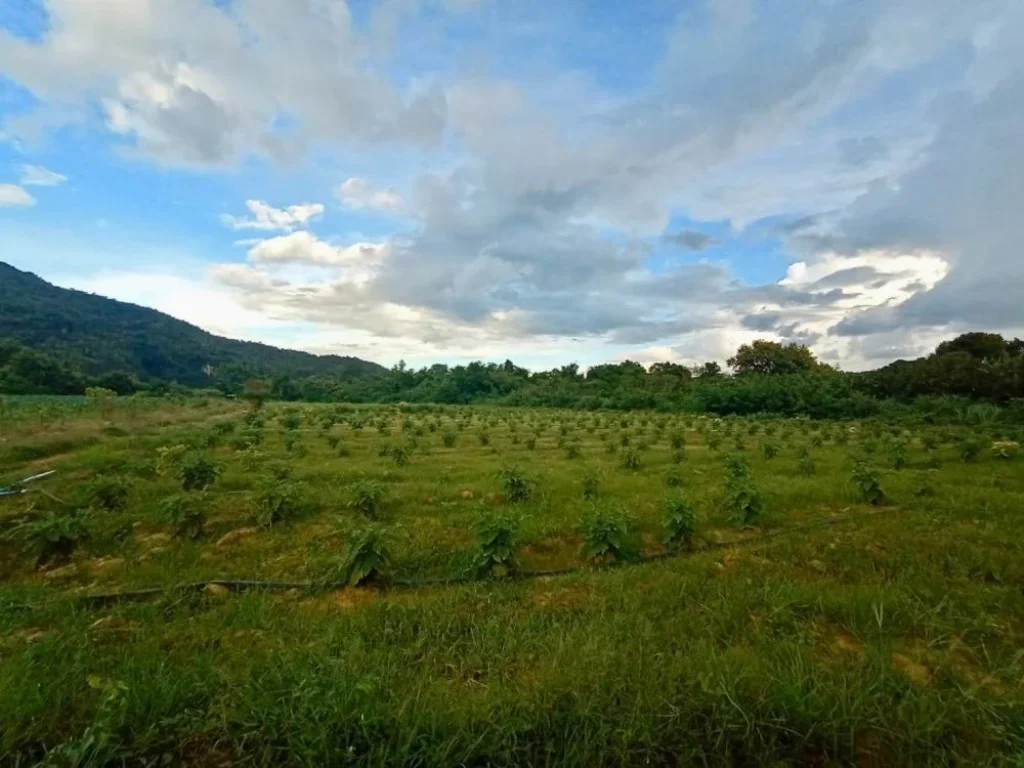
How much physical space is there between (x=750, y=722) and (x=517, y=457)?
12.4 m

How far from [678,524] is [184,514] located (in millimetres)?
6442

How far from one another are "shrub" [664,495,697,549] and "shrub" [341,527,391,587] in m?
3.47

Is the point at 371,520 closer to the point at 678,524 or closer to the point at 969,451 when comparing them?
the point at 678,524

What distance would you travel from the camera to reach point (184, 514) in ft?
23.2

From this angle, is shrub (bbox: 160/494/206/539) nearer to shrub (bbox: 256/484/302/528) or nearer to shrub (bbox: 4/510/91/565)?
shrub (bbox: 256/484/302/528)

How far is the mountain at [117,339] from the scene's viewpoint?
252 ft

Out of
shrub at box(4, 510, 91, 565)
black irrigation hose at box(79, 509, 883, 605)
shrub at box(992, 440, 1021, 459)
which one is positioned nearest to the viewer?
black irrigation hose at box(79, 509, 883, 605)

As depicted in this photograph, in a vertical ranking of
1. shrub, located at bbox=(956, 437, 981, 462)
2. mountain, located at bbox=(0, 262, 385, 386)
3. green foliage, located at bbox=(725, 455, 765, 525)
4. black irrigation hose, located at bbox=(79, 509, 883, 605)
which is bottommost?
black irrigation hose, located at bbox=(79, 509, 883, 605)

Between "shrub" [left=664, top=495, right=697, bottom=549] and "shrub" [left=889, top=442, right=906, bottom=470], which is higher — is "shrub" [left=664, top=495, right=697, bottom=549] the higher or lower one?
the lower one

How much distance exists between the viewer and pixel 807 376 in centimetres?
4578

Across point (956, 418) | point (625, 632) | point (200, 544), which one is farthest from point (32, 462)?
point (956, 418)

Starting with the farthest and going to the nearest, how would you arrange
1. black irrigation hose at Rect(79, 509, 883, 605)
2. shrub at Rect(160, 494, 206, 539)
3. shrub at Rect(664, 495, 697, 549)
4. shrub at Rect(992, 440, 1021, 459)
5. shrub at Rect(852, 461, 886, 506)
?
shrub at Rect(992, 440, 1021, 459) < shrub at Rect(852, 461, 886, 506) < shrub at Rect(160, 494, 206, 539) < shrub at Rect(664, 495, 697, 549) < black irrigation hose at Rect(79, 509, 883, 605)

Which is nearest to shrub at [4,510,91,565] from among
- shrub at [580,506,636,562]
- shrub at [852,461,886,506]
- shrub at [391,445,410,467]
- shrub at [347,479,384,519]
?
shrub at [347,479,384,519]

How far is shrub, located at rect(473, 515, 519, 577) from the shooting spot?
5.75m
